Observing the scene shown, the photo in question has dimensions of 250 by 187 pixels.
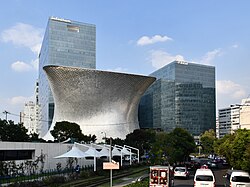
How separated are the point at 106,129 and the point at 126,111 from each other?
769 cm

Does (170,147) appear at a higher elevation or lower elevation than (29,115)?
lower

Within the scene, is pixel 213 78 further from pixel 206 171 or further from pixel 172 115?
pixel 206 171

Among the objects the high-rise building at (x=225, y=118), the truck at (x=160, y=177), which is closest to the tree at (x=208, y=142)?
the high-rise building at (x=225, y=118)

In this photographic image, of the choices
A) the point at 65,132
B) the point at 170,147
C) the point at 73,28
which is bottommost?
the point at 170,147

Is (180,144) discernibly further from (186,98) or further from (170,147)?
(186,98)

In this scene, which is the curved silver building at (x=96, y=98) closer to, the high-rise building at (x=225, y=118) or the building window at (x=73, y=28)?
the building window at (x=73, y=28)

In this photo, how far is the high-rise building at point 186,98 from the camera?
431ft

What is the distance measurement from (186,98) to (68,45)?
48.0m

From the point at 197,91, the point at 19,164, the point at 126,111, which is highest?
the point at 197,91

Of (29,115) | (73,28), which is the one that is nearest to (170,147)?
(73,28)

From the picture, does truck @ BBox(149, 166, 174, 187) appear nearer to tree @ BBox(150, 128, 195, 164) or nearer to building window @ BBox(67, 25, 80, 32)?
tree @ BBox(150, 128, 195, 164)

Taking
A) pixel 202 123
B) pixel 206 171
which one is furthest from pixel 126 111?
pixel 206 171

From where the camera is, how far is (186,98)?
132m

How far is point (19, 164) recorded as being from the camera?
33969 mm
